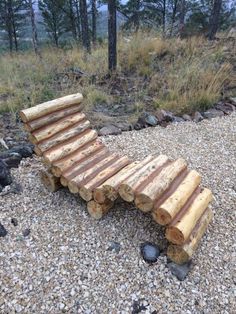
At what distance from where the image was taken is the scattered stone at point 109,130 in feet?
11.8

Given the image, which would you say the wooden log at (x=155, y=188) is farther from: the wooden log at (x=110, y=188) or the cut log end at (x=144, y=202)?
the wooden log at (x=110, y=188)

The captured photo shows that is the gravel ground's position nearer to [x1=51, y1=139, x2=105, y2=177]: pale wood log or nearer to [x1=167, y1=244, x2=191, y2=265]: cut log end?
[x1=167, y1=244, x2=191, y2=265]: cut log end

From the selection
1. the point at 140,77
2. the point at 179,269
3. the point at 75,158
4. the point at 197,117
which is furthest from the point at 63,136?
the point at 140,77

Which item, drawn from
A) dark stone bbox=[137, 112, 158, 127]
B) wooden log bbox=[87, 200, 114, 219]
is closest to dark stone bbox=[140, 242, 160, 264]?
wooden log bbox=[87, 200, 114, 219]

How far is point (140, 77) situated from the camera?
546 cm

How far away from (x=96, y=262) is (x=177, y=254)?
550 millimetres

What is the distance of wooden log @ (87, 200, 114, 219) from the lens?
7.56 feet

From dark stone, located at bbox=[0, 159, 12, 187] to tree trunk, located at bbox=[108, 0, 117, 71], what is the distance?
3.44 meters

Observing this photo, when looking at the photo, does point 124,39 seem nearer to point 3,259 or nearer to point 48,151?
point 48,151

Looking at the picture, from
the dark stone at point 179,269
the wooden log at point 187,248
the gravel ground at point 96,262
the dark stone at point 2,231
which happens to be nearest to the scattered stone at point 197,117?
the gravel ground at point 96,262

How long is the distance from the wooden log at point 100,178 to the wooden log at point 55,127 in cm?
56

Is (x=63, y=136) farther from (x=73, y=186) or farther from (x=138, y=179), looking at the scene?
(x=138, y=179)

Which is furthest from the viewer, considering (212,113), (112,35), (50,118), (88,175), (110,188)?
(112,35)

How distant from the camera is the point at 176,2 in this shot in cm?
1419
